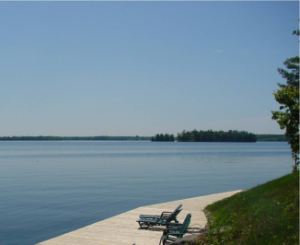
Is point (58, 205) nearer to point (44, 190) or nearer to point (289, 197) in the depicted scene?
point (44, 190)

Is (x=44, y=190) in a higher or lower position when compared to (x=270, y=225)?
lower

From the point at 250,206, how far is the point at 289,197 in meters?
1.93

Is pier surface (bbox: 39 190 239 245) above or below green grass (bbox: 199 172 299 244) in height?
below

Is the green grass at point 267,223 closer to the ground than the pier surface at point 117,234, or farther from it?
farther from it

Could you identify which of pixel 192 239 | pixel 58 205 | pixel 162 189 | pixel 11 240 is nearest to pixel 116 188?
pixel 162 189

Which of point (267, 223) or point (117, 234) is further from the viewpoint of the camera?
point (117, 234)

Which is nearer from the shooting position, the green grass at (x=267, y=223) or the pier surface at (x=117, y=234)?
the green grass at (x=267, y=223)

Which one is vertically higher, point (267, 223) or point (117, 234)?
point (267, 223)

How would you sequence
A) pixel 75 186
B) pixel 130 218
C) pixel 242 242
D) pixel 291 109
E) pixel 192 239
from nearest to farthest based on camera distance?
1. pixel 242 242
2. pixel 192 239
3. pixel 291 109
4. pixel 130 218
5. pixel 75 186

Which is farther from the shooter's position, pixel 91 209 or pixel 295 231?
pixel 91 209

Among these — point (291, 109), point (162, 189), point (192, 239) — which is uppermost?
point (291, 109)

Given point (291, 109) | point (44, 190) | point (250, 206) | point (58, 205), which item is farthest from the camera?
point (44, 190)

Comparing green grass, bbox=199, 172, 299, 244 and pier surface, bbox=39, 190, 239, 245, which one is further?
pier surface, bbox=39, 190, 239, 245

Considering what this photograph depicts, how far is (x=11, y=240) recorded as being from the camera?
1886 cm
